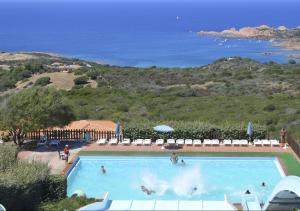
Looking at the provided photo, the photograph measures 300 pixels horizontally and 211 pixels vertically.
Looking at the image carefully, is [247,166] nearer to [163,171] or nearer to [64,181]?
[163,171]

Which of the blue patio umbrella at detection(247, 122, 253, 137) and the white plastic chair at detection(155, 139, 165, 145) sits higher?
the blue patio umbrella at detection(247, 122, 253, 137)

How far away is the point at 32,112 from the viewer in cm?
2147

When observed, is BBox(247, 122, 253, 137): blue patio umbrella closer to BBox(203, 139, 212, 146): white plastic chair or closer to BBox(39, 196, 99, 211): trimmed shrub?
BBox(203, 139, 212, 146): white plastic chair

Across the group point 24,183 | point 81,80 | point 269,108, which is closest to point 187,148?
point 24,183

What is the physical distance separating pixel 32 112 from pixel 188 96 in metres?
24.1

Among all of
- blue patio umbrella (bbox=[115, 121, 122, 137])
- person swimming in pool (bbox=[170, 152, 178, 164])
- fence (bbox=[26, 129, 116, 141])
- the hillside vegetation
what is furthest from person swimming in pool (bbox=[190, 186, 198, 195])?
the hillside vegetation

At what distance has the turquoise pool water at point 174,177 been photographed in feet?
58.3

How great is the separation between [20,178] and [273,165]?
10945 millimetres

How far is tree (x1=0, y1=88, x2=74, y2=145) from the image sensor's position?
70.5 ft

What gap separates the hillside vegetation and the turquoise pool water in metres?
5.53

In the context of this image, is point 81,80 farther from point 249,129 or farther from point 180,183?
point 180,183

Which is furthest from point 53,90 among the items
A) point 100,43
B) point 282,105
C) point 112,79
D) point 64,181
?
point 100,43

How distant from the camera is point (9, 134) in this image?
74.2 ft

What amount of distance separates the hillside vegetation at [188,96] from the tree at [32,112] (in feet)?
16.8
